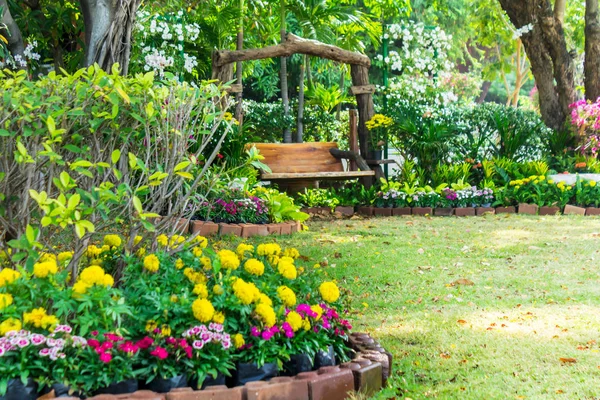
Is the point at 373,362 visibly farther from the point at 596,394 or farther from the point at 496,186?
the point at 496,186

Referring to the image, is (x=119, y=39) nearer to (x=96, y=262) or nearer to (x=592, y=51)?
(x=96, y=262)

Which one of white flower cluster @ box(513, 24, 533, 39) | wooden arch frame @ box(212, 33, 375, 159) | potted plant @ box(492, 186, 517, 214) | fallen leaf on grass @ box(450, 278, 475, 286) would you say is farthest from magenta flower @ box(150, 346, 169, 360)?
white flower cluster @ box(513, 24, 533, 39)

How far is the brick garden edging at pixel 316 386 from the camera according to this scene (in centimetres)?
262

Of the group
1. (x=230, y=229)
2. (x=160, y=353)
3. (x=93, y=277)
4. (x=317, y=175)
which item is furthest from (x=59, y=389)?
(x=317, y=175)

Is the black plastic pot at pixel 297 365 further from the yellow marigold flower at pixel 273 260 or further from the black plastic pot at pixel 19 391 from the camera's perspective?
the black plastic pot at pixel 19 391

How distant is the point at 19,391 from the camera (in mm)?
2504

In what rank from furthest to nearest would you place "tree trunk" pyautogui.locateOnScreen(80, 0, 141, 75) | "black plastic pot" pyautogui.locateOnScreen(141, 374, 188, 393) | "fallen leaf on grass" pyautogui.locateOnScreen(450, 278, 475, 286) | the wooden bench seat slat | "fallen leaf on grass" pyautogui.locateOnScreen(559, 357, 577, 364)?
the wooden bench seat slat, "fallen leaf on grass" pyautogui.locateOnScreen(450, 278, 475, 286), "tree trunk" pyautogui.locateOnScreen(80, 0, 141, 75), "fallen leaf on grass" pyautogui.locateOnScreen(559, 357, 577, 364), "black plastic pot" pyautogui.locateOnScreen(141, 374, 188, 393)

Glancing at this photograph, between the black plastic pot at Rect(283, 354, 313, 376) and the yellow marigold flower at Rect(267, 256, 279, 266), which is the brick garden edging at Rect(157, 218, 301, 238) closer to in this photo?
the yellow marigold flower at Rect(267, 256, 279, 266)

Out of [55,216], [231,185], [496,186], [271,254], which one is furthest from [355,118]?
[55,216]

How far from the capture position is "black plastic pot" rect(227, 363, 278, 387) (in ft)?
9.36

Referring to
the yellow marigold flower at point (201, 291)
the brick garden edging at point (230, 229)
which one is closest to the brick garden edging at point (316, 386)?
the yellow marigold flower at point (201, 291)

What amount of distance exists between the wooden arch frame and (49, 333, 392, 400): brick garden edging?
6596 millimetres

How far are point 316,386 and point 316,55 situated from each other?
8134 mm

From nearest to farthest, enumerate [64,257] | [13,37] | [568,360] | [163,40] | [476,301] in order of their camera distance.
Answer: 1. [64,257]
2. [568,360]
3. [476,301]
4. [13,37]
5. [163,40]
